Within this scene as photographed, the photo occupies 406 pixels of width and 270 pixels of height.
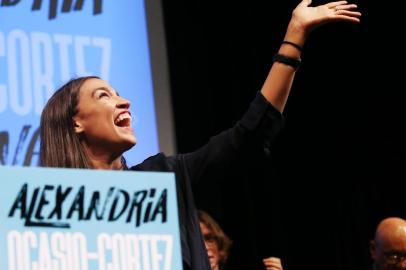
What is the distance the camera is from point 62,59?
3.29 m

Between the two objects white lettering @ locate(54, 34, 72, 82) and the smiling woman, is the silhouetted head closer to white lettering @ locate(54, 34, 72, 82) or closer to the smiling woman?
white lettering @ locate(54, 34, 72, 82)

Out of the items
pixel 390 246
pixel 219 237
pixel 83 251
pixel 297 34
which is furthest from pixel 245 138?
pixel 390 246

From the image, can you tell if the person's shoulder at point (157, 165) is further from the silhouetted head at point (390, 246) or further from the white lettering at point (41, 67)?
the silhouetted head at point (390, 246)

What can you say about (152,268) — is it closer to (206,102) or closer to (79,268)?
(79,268)

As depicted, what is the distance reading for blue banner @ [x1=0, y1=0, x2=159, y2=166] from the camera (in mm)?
3146

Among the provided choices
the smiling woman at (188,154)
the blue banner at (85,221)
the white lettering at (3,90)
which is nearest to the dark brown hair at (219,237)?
the white lettering at (3,90)

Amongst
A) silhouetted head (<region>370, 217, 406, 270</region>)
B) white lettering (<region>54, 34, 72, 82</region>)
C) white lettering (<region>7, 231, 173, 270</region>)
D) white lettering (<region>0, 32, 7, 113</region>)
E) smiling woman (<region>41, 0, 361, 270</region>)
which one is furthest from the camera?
silhouetted head (<region>370, 217, 406, 270</region>)

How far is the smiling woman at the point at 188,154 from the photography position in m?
1.68

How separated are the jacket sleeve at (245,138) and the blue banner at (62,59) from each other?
1.49 m

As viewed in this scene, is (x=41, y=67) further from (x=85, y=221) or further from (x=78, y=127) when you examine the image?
(x=85, y=221)

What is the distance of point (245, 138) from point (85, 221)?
475 millimetres

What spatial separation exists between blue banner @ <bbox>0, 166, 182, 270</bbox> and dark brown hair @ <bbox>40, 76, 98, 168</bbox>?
44 centimetres

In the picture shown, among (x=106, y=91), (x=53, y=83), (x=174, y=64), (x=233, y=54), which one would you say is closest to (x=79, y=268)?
(x=106, y=91)

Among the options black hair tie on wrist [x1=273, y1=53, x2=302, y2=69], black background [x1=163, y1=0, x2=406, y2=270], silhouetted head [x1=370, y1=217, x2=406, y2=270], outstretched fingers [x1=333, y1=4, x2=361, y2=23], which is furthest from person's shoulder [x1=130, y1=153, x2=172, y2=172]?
black background [x1=163, y1=0, x2=406, y2=270]
